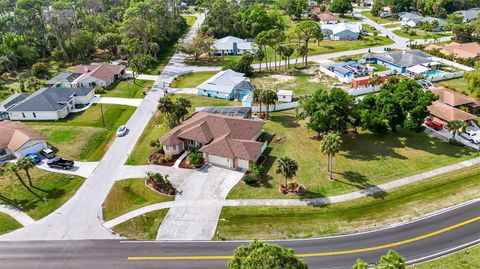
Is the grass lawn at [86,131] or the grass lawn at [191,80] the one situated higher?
the grass lawn at [191,80]

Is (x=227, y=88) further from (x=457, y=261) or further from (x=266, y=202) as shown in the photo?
(x=457, y=261)

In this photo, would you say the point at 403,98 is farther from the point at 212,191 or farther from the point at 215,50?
the point at 215,50

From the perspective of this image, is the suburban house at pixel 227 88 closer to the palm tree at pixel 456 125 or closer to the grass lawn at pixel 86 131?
the grass lawn at pixel 86 131

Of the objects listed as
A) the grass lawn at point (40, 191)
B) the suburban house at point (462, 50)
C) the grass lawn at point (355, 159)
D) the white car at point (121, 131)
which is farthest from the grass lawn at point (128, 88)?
the suburban house at point (462, 50)

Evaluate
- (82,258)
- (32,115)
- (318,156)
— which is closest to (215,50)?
(32,115)

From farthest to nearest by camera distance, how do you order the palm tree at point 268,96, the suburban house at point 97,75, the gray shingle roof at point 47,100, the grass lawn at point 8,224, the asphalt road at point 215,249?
the suburban house at point 97,75, the gray shingle roof at point 47,100, the palm tree at point 268,96, the grass lawn at point 8,224, the asphalt road at point 215,249

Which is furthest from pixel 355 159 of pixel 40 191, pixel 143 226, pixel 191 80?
pixel 191 80
